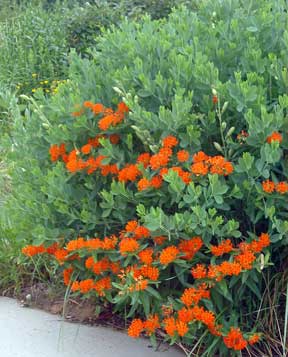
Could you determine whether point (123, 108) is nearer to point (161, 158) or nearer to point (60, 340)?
point (161, 158)

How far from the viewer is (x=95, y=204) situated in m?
3.41

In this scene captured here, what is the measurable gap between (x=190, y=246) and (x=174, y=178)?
0.31m

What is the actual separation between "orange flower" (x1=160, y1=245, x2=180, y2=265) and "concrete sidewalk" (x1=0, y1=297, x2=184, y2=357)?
0.71 m

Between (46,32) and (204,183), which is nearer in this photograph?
(204,183)

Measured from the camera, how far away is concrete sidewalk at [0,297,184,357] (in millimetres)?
3588

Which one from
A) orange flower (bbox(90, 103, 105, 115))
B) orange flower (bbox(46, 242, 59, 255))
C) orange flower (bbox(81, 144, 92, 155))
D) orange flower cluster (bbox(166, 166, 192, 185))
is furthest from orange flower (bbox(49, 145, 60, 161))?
orange flower cluster (bbox(166, 166, 192, 185))

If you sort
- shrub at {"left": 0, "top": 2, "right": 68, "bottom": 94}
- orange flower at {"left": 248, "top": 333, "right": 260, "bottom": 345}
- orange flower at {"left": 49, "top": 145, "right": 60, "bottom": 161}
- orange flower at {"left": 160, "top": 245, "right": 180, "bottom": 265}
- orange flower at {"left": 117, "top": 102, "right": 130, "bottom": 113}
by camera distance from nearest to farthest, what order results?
orange flower at {"left": 160, "top": 245, "right": 180, "bottom": 265}
orange flower at {"left": 248, "top": 333, "right": 260, "bottom": 345}
orange flower at {"left": 117, "top": 102, "right": 130, "bottom": 113}
orange flower at {"left": 49, "top": 145, "right": 60, "bottom": 161}
shrub at {"left": 0, "top": 2, "right": 68, "bottom": 94}

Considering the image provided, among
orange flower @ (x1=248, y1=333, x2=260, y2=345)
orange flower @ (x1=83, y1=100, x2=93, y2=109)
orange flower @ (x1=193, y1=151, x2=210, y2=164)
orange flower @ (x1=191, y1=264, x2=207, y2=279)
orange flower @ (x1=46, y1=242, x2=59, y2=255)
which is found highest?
orange flower @ (x1=83, y1=100, x2=93, y2=109)

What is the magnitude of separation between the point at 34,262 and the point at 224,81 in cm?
158

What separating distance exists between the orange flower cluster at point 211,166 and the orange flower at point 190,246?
0.27m

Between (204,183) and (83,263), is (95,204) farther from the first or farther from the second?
(204,183)

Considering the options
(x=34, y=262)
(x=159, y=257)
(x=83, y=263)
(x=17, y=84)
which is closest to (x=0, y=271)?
(x=34, y=262)

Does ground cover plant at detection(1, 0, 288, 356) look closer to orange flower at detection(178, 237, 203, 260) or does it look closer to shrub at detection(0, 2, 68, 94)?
orange flower at detection(178, 237, 203, 260)

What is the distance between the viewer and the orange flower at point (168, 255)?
300 centimetres
